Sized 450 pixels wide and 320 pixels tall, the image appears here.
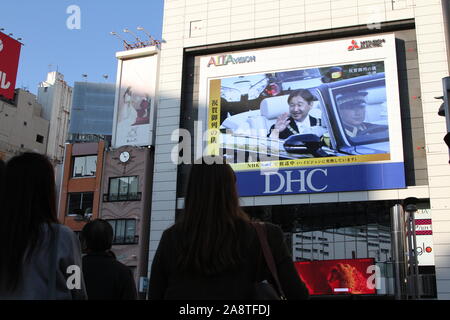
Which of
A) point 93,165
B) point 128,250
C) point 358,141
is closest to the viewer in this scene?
point 358,141

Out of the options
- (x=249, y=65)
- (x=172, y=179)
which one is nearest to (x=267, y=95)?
(x=249, y=65)

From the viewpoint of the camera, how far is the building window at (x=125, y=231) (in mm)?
34237

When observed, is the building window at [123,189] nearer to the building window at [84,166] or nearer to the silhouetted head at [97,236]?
the building window at [84,166]

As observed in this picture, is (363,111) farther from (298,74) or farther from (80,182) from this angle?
(80,182)

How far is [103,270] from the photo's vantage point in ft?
14.4

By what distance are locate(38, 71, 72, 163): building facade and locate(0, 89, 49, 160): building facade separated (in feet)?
2.62

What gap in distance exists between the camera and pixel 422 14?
29.7 m

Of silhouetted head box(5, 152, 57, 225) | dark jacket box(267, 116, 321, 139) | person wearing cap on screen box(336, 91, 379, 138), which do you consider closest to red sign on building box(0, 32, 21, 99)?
dark jacket box(267, 116, 321, 139)

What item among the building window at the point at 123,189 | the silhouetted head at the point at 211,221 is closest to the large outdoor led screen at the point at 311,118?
the building window at the point at 123,189

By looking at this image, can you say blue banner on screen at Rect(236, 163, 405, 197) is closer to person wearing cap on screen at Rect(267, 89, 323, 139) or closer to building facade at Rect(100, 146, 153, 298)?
person wearing cap on screen at Rect(267, 89, 323, 139)
